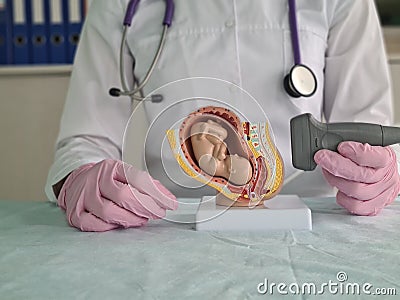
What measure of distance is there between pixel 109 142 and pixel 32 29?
0.87m

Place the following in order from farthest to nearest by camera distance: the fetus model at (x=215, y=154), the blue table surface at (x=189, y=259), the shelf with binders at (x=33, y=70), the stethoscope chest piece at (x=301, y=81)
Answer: the shelf with binders at (x=33, y=70)
the stethoscope chest piece at (x=301, y=81)
the fetus model at (x=215, y=154)
the blue table surface at (x=189, y=259)

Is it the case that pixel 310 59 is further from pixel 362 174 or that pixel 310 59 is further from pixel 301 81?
pixel 362 174

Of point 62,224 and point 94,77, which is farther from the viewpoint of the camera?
point 94,77

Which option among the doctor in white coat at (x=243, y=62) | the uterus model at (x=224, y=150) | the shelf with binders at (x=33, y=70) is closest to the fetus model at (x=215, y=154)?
the uterus model at (x=224, y=150)

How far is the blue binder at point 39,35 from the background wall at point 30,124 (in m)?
0.05

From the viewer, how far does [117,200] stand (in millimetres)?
732

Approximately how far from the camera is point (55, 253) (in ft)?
2.03

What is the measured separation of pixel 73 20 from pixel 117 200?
120cm

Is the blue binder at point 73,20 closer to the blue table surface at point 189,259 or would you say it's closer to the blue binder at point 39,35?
the blue binder at point 39,35

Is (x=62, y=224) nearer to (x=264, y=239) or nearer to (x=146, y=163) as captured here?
(x=146, y=163)

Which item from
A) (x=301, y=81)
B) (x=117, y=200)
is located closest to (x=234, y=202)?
(x=117, y=200)

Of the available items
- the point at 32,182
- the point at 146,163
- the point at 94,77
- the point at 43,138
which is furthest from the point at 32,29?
the point at 146,163

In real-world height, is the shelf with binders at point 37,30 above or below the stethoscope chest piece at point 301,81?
below

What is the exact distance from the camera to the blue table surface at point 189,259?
0.49m
